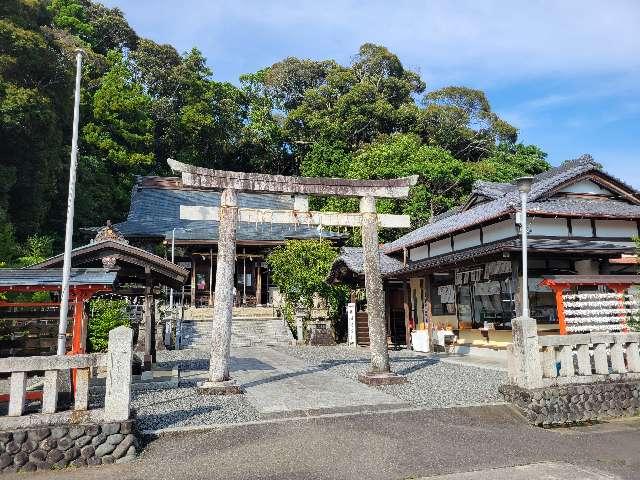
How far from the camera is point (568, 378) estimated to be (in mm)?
8734

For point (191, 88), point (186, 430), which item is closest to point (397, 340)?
point (186, 430)

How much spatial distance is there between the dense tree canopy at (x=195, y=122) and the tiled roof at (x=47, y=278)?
61.2ft

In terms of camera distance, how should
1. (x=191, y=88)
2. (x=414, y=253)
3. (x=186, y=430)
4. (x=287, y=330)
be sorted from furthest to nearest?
1. (x=191, y=88)
2. (x=287, y=330)
3. (x=414, y=253)
4. (x=186, y=430)

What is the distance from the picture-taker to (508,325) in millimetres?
16109

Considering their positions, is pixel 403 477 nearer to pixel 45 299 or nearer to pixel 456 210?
pixel 45 299

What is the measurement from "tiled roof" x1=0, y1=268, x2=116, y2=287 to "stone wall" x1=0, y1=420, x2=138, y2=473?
3.21 meters

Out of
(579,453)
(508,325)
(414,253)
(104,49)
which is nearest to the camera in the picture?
(579,453)

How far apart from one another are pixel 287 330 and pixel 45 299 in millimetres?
10979

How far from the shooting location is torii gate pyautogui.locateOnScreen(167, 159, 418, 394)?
1065cm

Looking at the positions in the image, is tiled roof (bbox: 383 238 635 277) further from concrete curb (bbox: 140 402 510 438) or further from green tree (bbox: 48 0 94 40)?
green tree (bbox: 48 0 94 40)

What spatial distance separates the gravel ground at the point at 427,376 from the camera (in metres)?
9.55

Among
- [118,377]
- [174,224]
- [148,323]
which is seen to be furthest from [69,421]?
[174,224]

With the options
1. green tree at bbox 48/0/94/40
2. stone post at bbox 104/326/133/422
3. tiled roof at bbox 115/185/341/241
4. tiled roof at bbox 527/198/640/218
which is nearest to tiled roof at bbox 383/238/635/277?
tiled roof at bbox 527/198/640/218

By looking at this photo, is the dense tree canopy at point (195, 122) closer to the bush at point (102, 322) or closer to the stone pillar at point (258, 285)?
the stone pillar at point (258, 285)
